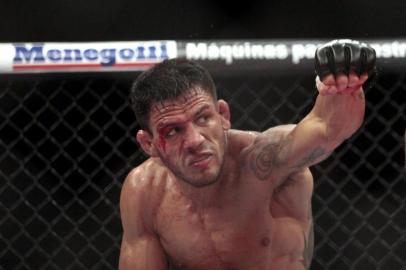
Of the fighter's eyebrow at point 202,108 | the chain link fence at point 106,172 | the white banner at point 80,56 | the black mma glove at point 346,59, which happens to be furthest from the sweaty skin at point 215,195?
the chain link fence at point 106,172

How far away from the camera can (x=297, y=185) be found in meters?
1.39

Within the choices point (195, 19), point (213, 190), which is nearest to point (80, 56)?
point (195, 19)

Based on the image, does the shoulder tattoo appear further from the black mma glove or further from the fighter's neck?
the black mma glove

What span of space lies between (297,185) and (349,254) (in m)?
0.72

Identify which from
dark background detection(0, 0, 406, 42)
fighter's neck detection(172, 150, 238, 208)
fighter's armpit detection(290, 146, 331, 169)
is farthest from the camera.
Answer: dark background detection(0, 0, 406, 42)

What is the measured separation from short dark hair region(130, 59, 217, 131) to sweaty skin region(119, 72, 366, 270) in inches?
0.6

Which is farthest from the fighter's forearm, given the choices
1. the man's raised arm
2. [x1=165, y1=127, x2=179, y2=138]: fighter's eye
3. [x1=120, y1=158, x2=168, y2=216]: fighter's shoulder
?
[x1=120, y1=158, x2=168, y2=216]: fighter's shoulder

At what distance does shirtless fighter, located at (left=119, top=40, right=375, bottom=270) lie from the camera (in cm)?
126

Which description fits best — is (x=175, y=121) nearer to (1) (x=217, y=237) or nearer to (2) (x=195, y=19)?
(1) (x=217, y=237)

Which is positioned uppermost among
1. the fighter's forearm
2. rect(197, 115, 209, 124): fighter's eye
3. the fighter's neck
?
rect(197, 115, 209, 124): fighter's eye

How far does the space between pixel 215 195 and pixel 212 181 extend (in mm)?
126

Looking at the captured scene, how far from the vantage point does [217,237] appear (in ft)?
4.66

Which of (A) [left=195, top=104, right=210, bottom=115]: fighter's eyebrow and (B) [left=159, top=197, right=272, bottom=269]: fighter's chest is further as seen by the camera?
(B) [left=159, top=197, right=272, bottom=269]: fighter's chest

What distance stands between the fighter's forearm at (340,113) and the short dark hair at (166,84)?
20cm
